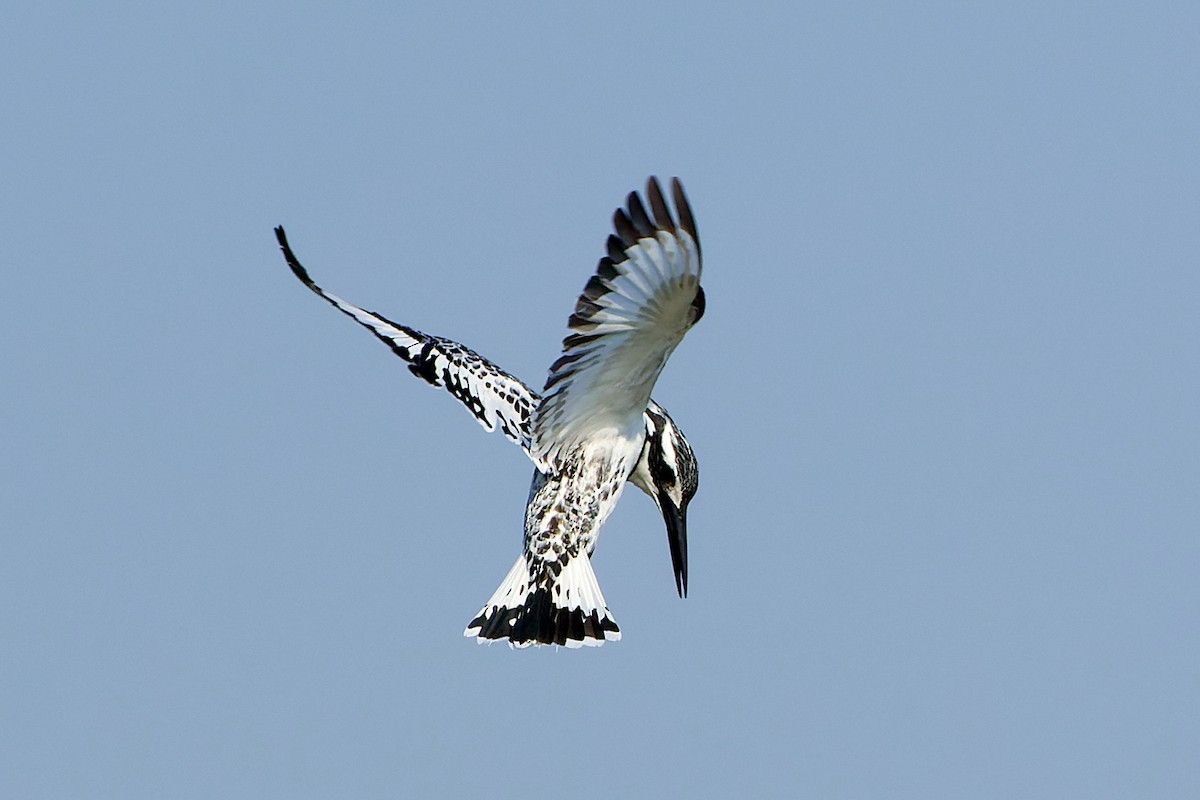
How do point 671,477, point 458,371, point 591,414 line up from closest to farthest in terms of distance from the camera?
point 591,414, point 671,477, point 458,371

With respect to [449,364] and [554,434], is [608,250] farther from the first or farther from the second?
[449,364]

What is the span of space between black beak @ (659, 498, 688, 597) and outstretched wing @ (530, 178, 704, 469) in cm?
99

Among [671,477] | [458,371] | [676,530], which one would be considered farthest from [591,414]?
[458,371]

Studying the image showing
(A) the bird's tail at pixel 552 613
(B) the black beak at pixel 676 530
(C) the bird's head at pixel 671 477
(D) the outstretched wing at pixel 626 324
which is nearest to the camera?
(D) the outstretched wing at pixel 626 324

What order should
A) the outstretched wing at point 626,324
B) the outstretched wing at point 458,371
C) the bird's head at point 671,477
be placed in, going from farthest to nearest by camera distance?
the outstretched wing at point 458,371, the bird's head at point 671,477, the outstretched wing at point 626,324

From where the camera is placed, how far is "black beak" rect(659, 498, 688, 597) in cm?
1169

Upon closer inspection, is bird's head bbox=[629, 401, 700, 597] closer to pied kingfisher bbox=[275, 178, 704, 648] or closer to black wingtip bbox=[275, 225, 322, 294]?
pied kingfisher bbox=[275, 178, 704, 648]

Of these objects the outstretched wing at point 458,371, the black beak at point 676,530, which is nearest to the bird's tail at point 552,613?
the black beak at point 676,530

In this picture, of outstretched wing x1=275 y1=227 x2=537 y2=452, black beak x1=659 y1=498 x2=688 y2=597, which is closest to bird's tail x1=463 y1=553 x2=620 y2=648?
black beak x1=659 y1=498 x2=688 y2=597

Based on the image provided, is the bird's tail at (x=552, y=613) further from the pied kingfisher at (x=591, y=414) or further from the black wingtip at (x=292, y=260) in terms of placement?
the black wingtip at (x=292, y=260)

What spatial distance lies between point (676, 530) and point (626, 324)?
8.39 feet

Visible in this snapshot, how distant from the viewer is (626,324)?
940cm

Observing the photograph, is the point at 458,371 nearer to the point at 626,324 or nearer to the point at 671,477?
the point at 671,477

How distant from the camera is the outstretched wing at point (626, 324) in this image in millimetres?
8727
